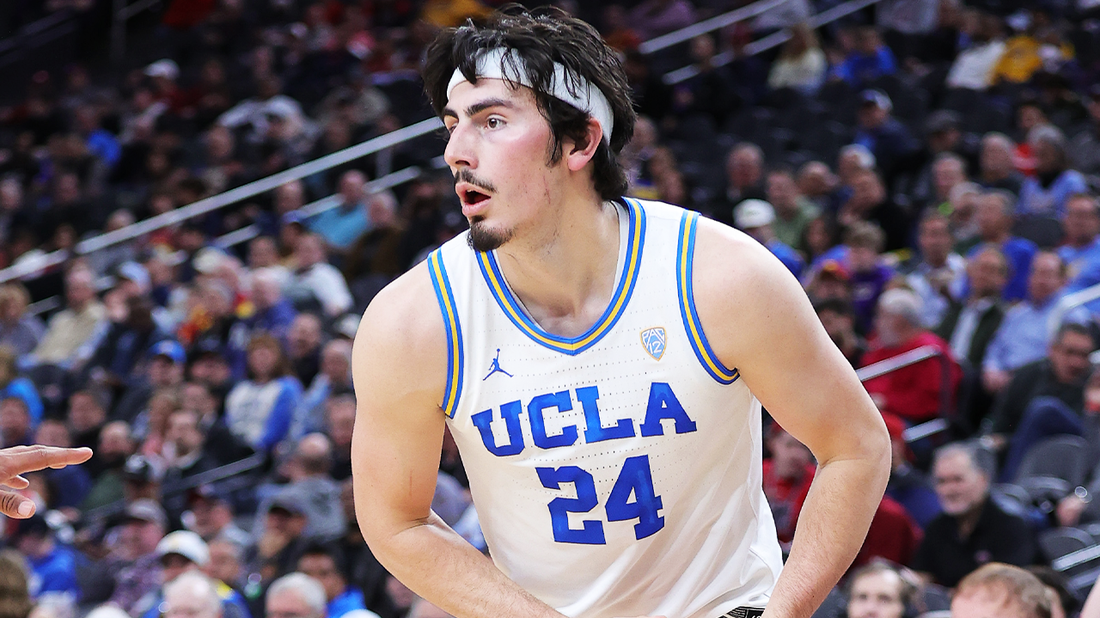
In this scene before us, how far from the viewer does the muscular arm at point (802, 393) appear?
8.32 ft

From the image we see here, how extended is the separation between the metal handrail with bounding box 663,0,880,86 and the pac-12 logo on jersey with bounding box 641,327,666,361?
1000 centimetres

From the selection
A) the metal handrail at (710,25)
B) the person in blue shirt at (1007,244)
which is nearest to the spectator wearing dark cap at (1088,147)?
the person in blue shirt at (1007,244)

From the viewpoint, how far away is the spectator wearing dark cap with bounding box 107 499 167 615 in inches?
285

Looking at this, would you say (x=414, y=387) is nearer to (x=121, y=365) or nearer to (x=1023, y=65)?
(x=121, y=365)

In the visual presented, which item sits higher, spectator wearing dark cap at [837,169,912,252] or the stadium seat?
the stadium seat

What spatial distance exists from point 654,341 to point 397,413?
1.67 feet

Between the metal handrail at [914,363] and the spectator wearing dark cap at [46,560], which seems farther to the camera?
the spectator wearing dark cap at [46,560]

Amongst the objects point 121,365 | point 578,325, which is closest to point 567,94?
point 578,325

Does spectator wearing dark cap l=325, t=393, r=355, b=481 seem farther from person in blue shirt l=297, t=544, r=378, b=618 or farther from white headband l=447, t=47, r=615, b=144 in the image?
white headband l=447, t=47, r=615, b=144

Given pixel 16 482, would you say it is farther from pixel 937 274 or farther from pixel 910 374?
pixel 937 274

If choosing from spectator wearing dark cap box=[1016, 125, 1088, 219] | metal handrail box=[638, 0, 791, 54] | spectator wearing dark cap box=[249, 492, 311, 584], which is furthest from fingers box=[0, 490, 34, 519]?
metal handrail box=[638, 0, 791, 54]

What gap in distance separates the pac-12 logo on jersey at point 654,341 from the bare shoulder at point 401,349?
1.26 feet

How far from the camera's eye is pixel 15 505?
8.44 feet

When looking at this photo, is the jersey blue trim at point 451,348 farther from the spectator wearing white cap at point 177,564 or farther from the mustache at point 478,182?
the spectator wearing white cap at point 177,564
